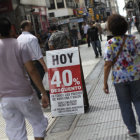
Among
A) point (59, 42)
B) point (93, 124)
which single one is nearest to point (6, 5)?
point (59, 42)

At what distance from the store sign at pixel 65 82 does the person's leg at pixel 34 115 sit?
2.86 m

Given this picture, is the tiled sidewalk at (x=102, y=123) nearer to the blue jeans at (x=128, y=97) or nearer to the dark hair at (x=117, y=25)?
the blue jeans at (x=128, y=97)

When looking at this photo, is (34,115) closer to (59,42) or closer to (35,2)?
(59,42)

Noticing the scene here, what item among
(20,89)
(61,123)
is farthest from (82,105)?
(20,89)

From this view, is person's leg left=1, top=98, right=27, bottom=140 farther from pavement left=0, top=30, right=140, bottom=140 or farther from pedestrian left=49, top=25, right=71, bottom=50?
pedestrian left=49, top=25, right=71, bottom=50

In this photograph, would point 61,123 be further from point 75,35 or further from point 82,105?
point 75,35

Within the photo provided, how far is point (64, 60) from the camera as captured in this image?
296 inches

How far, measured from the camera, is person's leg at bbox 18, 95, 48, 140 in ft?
14.8

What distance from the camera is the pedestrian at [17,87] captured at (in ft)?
14.3

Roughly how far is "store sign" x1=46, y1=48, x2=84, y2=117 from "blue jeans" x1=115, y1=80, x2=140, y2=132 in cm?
216

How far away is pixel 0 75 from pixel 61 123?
2.87 m

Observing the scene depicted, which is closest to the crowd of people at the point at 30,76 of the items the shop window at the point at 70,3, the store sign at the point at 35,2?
the store sign at the point at 35,2

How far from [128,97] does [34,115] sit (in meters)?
1.31

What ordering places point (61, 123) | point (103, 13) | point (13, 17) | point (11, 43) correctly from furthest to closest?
1. point (103, 13)
2. point (13, 17)
3. point (61, 123)
4. point (11, 43)
